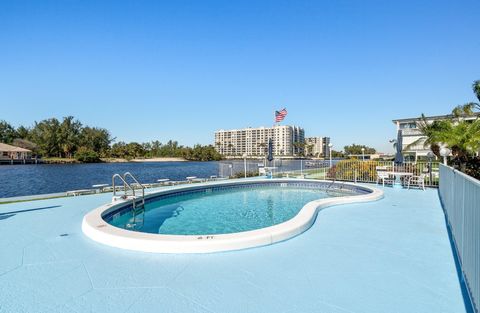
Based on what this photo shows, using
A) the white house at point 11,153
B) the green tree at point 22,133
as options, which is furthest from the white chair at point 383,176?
the green tree at point 22,133

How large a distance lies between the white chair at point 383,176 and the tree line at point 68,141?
230 ft

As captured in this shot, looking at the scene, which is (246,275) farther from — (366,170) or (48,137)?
(48,137)

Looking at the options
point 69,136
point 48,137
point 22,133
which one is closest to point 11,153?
point 48,137

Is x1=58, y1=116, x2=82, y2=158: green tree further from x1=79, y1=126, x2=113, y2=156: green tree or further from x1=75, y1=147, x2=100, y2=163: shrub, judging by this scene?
x1=75, y1=147, x2=100, y2=163: shrub

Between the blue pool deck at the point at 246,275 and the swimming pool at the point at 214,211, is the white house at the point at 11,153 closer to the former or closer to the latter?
the swimming pool at the point at 214,211

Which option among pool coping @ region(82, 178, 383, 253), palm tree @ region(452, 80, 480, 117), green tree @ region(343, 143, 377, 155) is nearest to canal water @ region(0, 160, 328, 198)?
pool coping @ region(82, 178, 383, 253)

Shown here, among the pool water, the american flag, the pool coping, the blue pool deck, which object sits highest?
the american flag

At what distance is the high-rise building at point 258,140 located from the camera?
116162 mm

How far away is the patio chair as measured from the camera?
10354mm

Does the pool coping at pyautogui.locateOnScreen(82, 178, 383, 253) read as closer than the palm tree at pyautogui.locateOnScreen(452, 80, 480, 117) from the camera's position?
Yes

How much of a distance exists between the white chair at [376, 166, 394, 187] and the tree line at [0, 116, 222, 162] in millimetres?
70077

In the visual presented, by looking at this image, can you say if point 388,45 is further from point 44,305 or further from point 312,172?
point 44,305

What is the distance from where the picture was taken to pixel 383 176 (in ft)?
36.8

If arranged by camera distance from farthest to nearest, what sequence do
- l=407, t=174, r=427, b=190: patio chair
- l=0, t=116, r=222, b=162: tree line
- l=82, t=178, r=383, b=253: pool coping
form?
1. l=0, t=116, r=222, b=162: tree line
2. l=407, t=174, r=427, b=190: patio chair
3. l=82, t=178, r=383, b=253: pool coping
